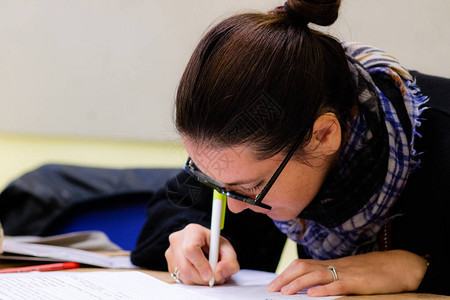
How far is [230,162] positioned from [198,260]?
187 mm

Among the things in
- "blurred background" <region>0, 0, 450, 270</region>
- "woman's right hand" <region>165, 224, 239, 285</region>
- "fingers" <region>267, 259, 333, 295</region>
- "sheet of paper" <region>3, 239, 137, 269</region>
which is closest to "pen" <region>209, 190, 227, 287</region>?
"woman's right hand" <region>165, 224, 239, 285</region>

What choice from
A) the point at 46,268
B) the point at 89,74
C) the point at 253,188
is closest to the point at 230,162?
the point at 253,188

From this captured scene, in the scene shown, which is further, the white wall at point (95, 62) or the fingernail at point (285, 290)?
the white wall at point (95, 62)

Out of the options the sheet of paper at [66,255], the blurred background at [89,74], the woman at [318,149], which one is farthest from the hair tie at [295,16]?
the blurred background at [89,74]

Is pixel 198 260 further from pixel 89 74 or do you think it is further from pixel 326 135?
pixel 89 74

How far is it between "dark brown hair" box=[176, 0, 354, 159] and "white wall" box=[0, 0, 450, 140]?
1.16 m

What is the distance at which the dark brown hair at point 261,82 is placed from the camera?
30.7 inches

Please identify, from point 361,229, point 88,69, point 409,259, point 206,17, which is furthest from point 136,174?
point 409,259

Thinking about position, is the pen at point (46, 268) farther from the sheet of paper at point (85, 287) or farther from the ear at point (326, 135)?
the ear at point (326, 135)

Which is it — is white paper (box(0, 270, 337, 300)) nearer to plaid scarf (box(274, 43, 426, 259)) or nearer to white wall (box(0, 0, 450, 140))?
plaid scarf (box(274, 43, 426, 259))

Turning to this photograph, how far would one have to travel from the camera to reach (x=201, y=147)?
0.84m

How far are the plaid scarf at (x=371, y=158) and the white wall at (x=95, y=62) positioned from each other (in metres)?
1.12

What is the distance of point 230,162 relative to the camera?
2.74 ft

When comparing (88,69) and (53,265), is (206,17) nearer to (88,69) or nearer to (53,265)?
(88,69)
